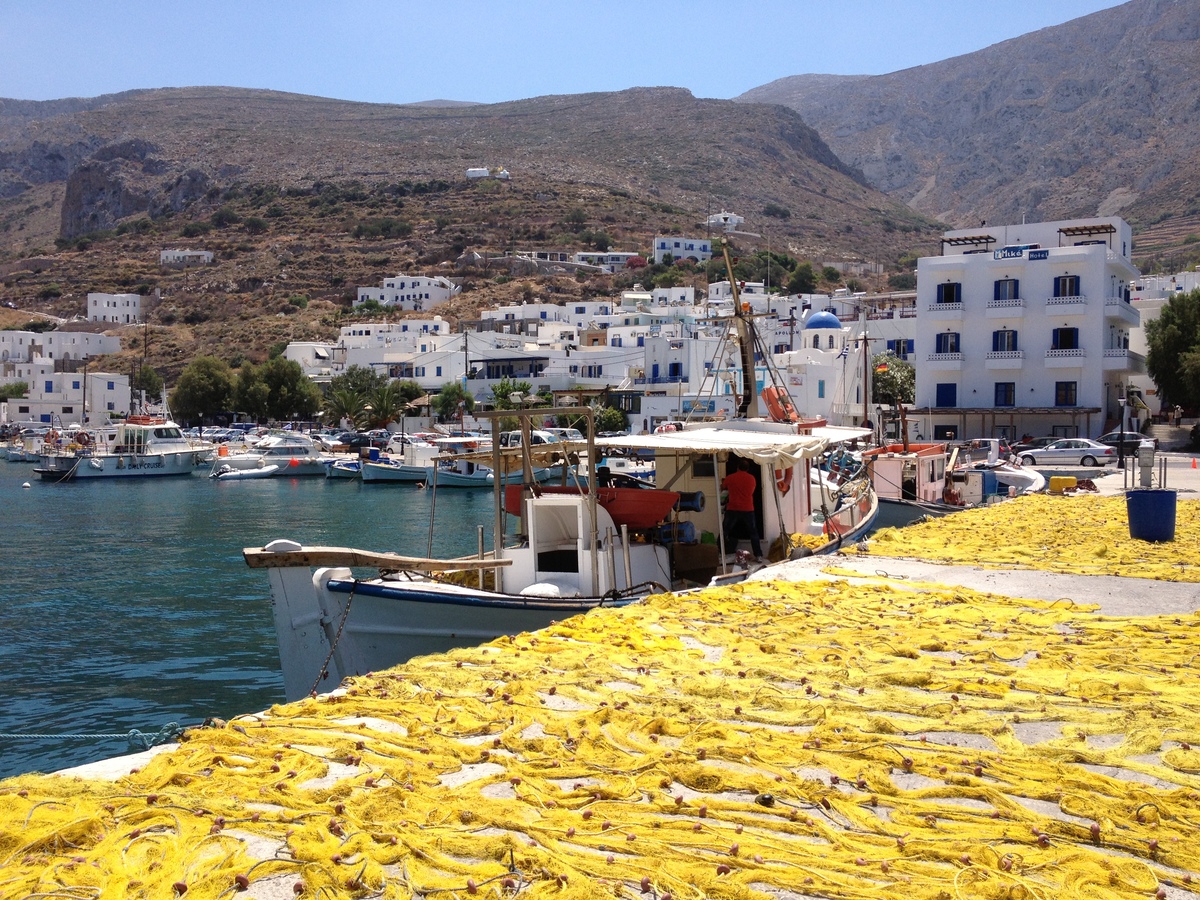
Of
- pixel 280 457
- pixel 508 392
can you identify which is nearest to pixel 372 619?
pixel 280 457

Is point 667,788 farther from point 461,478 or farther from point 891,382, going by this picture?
point 891,382

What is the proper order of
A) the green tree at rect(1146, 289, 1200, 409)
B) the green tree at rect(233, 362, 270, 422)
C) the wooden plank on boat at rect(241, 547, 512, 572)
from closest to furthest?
the wooden plank on boat at rect(241, 547, 512, 572)
the green tree at rect(1146, 289, 1200, 409)
the green tree at rect(233, 362, 270, 422)

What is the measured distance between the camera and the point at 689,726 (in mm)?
6629

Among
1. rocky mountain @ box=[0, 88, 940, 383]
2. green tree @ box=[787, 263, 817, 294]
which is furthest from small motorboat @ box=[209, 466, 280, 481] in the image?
green tree @ box=[787, 263, 817, 294]

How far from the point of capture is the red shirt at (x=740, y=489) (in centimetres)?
1392

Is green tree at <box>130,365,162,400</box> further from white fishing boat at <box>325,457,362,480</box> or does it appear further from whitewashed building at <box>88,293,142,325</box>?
white fishing boat at <box>325,457,362,480</box>

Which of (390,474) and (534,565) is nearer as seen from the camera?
(534,565)

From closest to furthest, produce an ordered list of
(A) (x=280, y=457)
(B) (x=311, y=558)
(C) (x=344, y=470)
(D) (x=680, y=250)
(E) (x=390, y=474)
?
(B) (x=311, y=558) < (E) (x=390, y=474) < (C) (x=344, y=470) < (A) (x=280, y=457) < (D) (x=680, y=250)

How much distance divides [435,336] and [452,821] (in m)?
85.1

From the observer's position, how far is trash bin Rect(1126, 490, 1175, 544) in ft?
52.5

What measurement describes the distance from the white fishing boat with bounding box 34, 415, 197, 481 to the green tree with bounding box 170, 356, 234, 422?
606 inches

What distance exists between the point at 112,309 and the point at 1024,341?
3945 inches

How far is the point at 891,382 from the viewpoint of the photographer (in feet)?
176

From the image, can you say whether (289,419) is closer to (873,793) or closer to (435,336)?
Answer: (435,336)
